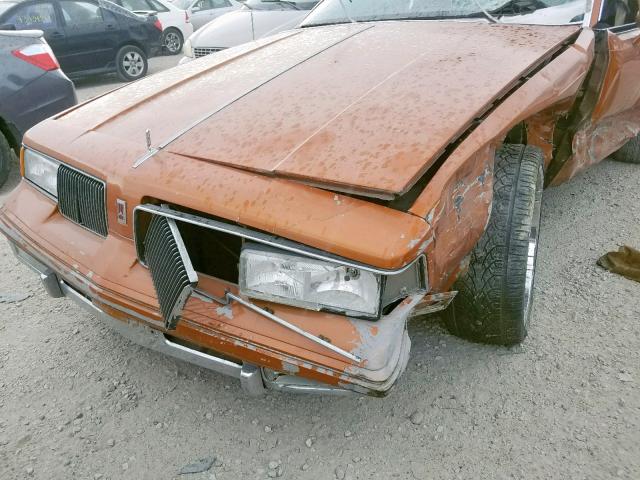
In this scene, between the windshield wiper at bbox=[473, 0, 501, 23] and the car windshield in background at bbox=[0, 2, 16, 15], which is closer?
the windshield wiper at bbox=[473, 0, 501, 23]

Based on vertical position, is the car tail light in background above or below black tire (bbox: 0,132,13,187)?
above

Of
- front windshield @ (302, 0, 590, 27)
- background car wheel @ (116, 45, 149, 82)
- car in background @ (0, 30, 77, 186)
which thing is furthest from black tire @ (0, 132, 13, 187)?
background car wheel @ (116, 45, 149, 82)

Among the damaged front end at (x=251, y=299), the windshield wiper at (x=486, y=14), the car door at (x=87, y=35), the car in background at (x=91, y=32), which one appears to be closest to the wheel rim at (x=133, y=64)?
the car in background at (x=91, y=32)

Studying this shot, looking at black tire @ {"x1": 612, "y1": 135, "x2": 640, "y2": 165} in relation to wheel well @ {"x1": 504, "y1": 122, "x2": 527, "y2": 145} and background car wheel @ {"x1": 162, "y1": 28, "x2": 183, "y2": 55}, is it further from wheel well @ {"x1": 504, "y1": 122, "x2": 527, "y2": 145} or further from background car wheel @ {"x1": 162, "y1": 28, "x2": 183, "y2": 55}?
background car wheel @ {"x1": 162, "y1": 28, "x2": 183, "y2": 55}

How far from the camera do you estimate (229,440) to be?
1.89m

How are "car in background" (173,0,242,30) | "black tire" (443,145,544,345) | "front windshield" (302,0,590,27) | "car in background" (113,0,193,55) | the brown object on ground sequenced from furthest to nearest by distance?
"car in background" (173,0,242,30)
"car in background" (113,0,193,55)
the brown object on ground
"front windshield" (302,0,590,27)
"black tire" (443,145,544,345)

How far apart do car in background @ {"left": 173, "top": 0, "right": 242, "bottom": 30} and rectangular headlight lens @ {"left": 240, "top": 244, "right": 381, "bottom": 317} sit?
35.4 ft

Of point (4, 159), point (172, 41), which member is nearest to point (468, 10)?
point (4, 159)

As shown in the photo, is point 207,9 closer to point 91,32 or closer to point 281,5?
point 91,32

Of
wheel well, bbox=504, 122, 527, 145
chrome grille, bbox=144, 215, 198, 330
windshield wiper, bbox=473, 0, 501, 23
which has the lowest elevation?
chrome grille, bbox=144, 215, 198, 330

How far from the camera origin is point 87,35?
7.48 meters

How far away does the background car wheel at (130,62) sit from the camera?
7898 mm

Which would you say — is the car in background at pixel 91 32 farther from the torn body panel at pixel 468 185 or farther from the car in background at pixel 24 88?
the torn body panel at pixel 468 185

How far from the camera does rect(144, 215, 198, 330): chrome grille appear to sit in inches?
61.3
